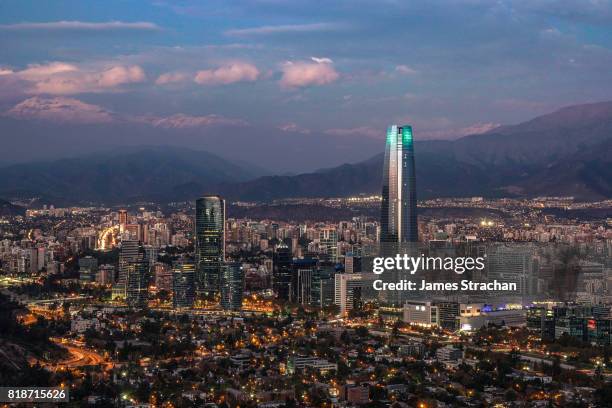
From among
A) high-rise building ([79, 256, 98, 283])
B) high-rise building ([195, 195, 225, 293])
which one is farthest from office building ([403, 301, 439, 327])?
high-rise building ([79, 256, 98, 283])

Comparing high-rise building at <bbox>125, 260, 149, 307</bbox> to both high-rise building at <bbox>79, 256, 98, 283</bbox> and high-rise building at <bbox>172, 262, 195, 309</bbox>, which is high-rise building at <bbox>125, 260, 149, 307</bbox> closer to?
high-rise building at <bbox>172, 262, 195, 309</bbox>

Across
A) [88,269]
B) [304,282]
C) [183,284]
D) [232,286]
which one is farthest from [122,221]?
[304,282]

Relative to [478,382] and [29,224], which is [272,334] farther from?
[29,224]

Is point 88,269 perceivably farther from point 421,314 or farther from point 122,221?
point 421,314

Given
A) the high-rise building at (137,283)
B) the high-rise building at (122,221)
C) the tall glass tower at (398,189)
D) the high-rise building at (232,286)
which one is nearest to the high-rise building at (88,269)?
the high-rise building at (137,283)

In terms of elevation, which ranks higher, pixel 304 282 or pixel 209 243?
pixel 209 243

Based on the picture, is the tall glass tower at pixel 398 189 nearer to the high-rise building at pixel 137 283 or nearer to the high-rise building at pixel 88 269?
the high-rise building at pixel 137 283
